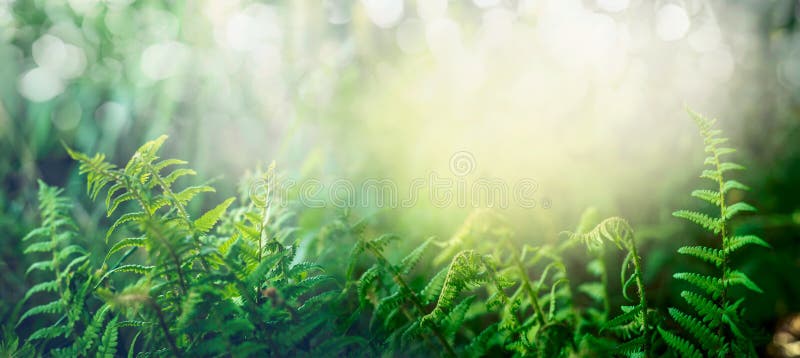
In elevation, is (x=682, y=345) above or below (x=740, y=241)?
below

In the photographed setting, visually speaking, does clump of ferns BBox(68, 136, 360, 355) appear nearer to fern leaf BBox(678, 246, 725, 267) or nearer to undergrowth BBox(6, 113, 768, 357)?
undergrowth BBox(6, 113, 768, 357)

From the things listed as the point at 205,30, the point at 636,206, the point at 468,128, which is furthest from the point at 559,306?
the point at 205,30

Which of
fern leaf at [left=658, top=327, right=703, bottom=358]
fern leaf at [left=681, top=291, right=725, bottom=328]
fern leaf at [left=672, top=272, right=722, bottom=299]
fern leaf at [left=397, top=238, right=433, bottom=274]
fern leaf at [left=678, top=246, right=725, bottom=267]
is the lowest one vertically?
fern leaf at [left=658, top=327, right=703, bottom=358]

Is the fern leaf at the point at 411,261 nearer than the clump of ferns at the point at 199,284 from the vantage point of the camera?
No

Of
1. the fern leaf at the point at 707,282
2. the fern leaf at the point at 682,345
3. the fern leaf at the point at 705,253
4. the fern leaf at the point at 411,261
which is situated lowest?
the fern leaf at the point at 682,345

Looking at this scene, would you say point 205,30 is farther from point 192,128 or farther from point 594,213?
point 594,213

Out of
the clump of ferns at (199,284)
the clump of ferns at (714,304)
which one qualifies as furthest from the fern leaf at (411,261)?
the clump of ferns at (714,304)

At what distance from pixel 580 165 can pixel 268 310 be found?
1.50 meters

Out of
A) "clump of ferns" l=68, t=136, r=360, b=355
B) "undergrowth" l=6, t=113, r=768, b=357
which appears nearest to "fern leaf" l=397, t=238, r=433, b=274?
"undergrowth" l=6, t=113, r=768, b=357

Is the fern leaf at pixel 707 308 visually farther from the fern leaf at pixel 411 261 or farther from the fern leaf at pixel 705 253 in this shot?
the fern leaf at pixel 411 261

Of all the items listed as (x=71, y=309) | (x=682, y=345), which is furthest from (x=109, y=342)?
(x=682, y=345)

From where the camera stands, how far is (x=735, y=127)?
2355 millimetres

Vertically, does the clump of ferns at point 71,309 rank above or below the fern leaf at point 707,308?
above

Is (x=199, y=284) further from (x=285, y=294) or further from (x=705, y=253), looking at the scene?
(x=705, y=253)
